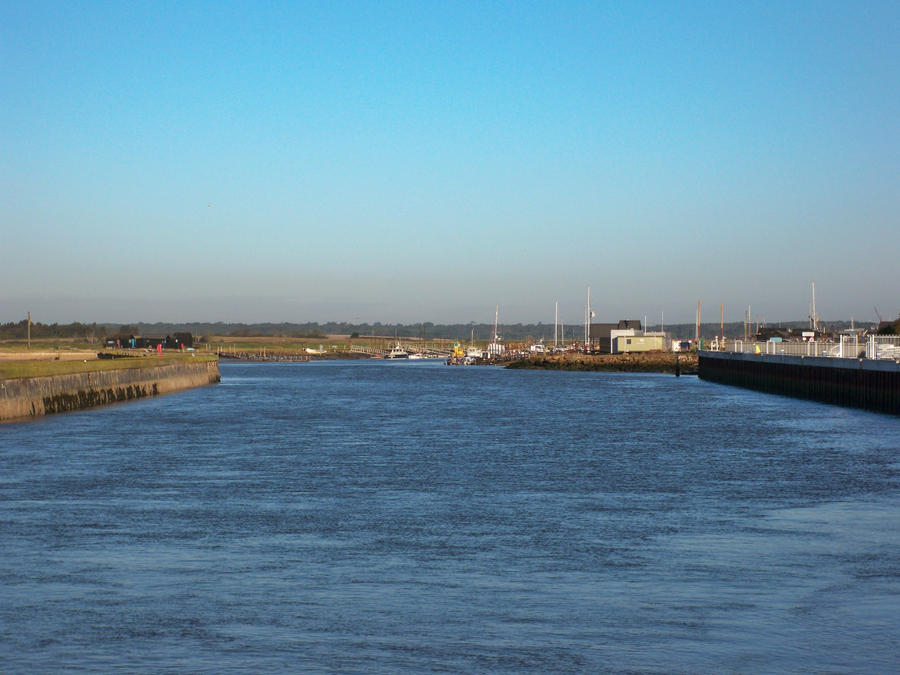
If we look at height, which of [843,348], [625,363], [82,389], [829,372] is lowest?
[625,363]

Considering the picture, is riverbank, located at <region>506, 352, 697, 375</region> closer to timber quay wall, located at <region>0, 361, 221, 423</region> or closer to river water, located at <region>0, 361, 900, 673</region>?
timber quay wall, located at <region>0, 361, 221, 423</region>

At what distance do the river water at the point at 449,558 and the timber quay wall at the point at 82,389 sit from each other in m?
15.0

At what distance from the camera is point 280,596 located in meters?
14.7

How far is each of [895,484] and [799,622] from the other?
15.4 meters

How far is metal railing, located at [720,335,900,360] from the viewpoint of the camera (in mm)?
61375

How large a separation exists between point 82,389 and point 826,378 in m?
45.6

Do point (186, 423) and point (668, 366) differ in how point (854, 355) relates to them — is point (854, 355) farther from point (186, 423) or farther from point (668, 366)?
point (668, 366)

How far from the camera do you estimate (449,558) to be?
17.5 meters

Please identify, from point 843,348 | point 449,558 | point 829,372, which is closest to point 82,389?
point 829,372

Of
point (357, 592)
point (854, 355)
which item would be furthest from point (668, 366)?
point (357, 592)

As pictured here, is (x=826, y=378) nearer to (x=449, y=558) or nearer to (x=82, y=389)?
(x=82, y=389)

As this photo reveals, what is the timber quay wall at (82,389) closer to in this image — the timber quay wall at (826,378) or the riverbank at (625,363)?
the timber quay wall at (826,378)

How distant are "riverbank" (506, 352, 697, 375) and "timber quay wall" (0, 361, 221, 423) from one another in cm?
7703

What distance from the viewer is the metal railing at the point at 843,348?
61.4 metres
